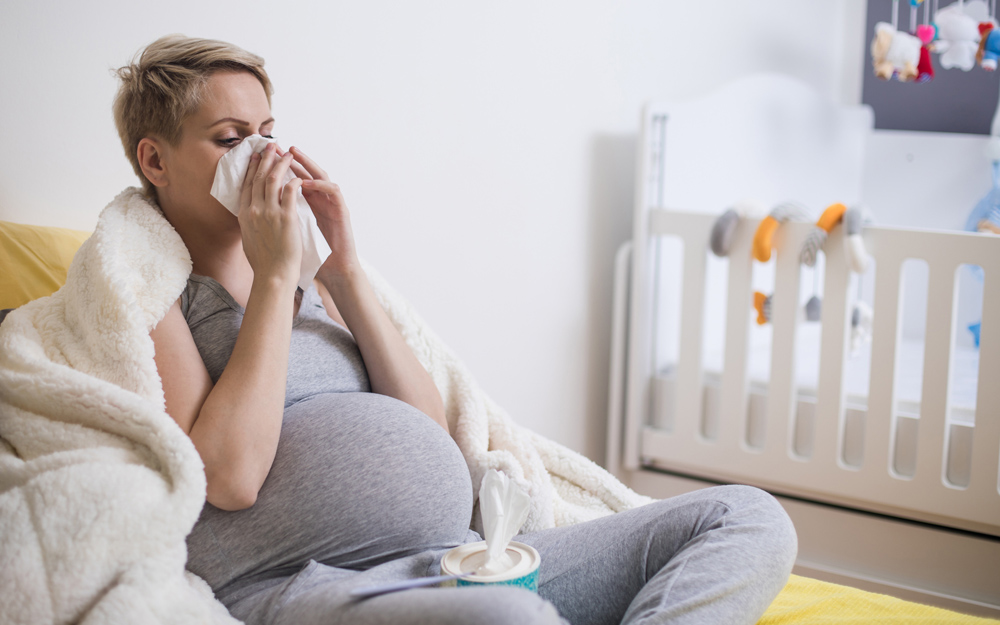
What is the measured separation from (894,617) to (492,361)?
38.1 inches

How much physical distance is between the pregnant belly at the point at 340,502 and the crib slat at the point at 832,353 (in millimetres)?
1128

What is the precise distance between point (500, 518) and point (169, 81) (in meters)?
0.61

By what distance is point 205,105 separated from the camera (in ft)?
3.05

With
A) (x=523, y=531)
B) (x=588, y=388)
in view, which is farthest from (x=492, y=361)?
(x=523, y=531)

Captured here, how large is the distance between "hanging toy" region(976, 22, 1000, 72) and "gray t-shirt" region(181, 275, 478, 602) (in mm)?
2012

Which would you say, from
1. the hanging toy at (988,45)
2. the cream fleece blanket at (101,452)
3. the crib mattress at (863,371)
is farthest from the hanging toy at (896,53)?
the cream fleece blanket at (101,452)

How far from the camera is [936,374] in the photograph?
5.44 feet

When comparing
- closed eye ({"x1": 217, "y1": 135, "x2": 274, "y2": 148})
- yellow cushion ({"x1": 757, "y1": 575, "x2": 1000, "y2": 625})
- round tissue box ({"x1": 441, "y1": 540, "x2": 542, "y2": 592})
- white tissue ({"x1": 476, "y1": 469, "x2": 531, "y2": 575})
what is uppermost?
closed eye ({"x1": 217, "y1": 135, "x2": 274, "y2": 148})

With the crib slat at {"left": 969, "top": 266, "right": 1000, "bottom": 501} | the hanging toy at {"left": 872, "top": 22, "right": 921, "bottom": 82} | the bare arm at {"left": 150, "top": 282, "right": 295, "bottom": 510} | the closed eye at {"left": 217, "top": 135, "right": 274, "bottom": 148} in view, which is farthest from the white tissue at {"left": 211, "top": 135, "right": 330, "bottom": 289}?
the hanging toy at {"left": 872, "top": 22, "right": 921, "bottom": 82}

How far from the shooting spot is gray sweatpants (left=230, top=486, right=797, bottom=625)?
2.23 ft

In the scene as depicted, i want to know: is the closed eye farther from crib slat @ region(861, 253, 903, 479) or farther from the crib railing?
crib slat @ region(861, 253, 903, 479)

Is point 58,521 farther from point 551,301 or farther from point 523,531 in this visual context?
point 551,301

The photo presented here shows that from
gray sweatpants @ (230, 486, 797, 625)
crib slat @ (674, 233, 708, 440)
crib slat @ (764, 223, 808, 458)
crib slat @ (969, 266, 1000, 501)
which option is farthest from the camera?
crib slat @ (674, 233, 708, 440)

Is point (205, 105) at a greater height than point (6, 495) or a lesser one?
greater
